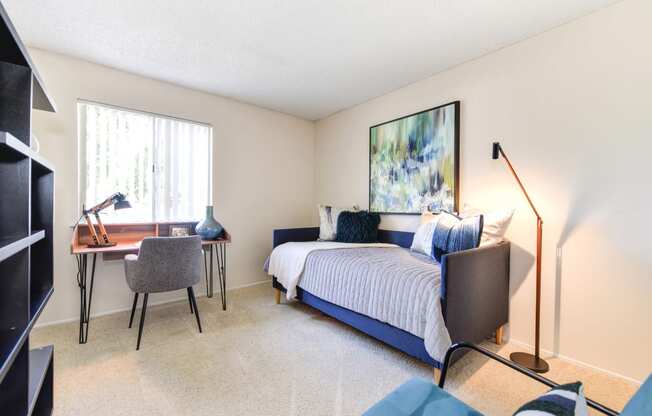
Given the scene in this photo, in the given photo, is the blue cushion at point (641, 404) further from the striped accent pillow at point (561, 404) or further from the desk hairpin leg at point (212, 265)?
the desk hairpin leg at point (212, 265)

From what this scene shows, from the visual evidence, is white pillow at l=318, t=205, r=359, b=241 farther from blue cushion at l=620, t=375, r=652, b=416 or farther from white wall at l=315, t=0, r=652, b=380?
blue cushion at l=620, t=375, r=652, b=416

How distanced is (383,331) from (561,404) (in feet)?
4.58

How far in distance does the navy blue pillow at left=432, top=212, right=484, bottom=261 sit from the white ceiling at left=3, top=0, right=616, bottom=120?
135 centimetres

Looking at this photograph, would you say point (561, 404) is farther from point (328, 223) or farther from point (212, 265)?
point (212, 265)

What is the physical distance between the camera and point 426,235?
2373mm

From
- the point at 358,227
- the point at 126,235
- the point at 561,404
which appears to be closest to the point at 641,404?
the point at 561,404

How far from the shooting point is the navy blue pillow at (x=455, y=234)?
1856mm

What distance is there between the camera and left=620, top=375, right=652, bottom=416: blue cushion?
48 centimetres

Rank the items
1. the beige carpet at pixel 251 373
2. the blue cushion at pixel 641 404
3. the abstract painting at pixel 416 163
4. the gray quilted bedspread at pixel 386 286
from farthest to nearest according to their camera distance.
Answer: the abstract painting at pixel 416 163 → the gray quilted bedspread at pixel 386 286 → the beige carpet at pixel 251 373 → the blue cushion at pixel 641 404

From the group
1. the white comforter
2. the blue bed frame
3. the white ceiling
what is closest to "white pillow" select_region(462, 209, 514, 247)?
the blue bed frame

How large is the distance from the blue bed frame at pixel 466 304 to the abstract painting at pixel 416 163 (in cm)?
71

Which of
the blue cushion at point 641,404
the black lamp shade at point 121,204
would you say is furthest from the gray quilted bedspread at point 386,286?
the black lamp shade at point 121,204

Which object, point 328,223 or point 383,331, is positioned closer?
point 383,331

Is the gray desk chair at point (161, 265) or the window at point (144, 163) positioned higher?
the window at point (144, 163)
